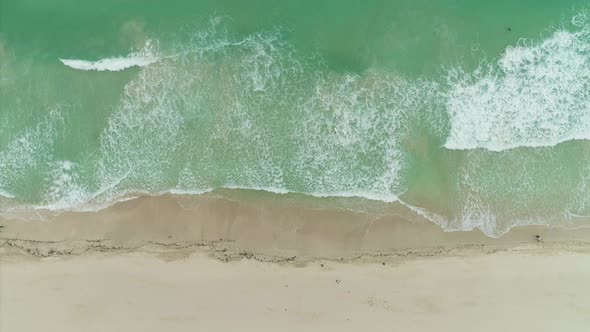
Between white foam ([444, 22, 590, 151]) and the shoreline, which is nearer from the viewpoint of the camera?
the shoreline

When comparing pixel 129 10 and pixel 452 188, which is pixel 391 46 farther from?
pixel 129 10

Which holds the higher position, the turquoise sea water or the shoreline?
the turquoise sea water

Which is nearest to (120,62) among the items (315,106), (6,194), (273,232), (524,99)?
(6,194)

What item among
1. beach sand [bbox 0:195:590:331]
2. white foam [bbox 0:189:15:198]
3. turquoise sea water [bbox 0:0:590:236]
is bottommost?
beach sand [bbox 0:195:590:331]

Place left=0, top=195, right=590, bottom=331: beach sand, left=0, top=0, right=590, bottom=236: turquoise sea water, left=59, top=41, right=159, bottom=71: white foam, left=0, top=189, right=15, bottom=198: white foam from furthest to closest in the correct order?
left=59, top=41, right=159, bottom=71: white foam < left=0, top=189, right=15, bottom=198: white foam < left=0, top=0, right=590, bottom=236: turquoise sea water < left=0, top=195, right=590, bottom=331: beach sand

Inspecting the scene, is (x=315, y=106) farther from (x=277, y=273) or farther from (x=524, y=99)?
(x=524, y=99)

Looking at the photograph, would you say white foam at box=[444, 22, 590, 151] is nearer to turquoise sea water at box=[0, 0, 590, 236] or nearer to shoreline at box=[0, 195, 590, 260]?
turquoise sea water at box=[0, 0, 590, 236]

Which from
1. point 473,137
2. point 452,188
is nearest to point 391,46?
point 473,137

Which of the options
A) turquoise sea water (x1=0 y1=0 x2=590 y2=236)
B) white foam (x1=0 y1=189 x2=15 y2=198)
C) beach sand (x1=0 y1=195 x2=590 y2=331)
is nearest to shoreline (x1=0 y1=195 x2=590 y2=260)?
beach sand (x1=0 y1=195 x2=590 y2=331)
